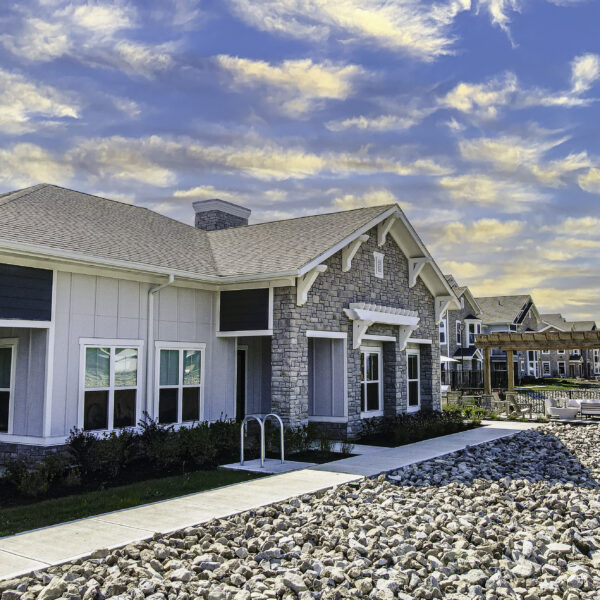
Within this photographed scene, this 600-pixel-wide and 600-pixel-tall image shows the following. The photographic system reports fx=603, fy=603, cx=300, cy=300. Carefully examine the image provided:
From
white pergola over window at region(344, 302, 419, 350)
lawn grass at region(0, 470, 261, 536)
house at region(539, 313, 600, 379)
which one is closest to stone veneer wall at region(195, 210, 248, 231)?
white pergola over window at region(344, 302, 419, 350)

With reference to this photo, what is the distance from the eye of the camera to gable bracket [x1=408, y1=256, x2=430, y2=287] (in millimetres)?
16781

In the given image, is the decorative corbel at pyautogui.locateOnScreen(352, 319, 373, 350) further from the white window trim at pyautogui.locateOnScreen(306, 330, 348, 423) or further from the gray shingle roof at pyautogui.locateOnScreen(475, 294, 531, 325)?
the gray shingle roof at pyautogui.locateOnScreen(475, 294, 531, 325)

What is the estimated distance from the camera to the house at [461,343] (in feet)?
143

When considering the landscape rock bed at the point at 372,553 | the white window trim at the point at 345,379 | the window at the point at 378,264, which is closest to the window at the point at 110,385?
the white window trim at the point at 345,379

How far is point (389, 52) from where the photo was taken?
42.8 ft

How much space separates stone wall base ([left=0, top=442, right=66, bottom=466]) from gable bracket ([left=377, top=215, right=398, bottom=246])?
9.05 m

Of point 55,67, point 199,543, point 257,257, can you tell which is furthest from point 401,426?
point 55,67

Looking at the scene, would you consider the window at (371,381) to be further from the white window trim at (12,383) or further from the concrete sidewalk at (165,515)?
the white window trim at (12,383)

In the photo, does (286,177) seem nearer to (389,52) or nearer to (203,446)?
(389,52)

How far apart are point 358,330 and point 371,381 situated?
6.49 ft

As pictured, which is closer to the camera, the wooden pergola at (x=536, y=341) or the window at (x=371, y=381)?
the window at (x=371, y=381)

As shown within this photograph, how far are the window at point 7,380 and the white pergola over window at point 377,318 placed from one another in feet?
22.9

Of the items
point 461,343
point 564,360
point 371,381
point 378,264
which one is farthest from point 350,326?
point 564,360

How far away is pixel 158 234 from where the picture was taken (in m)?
14.3
